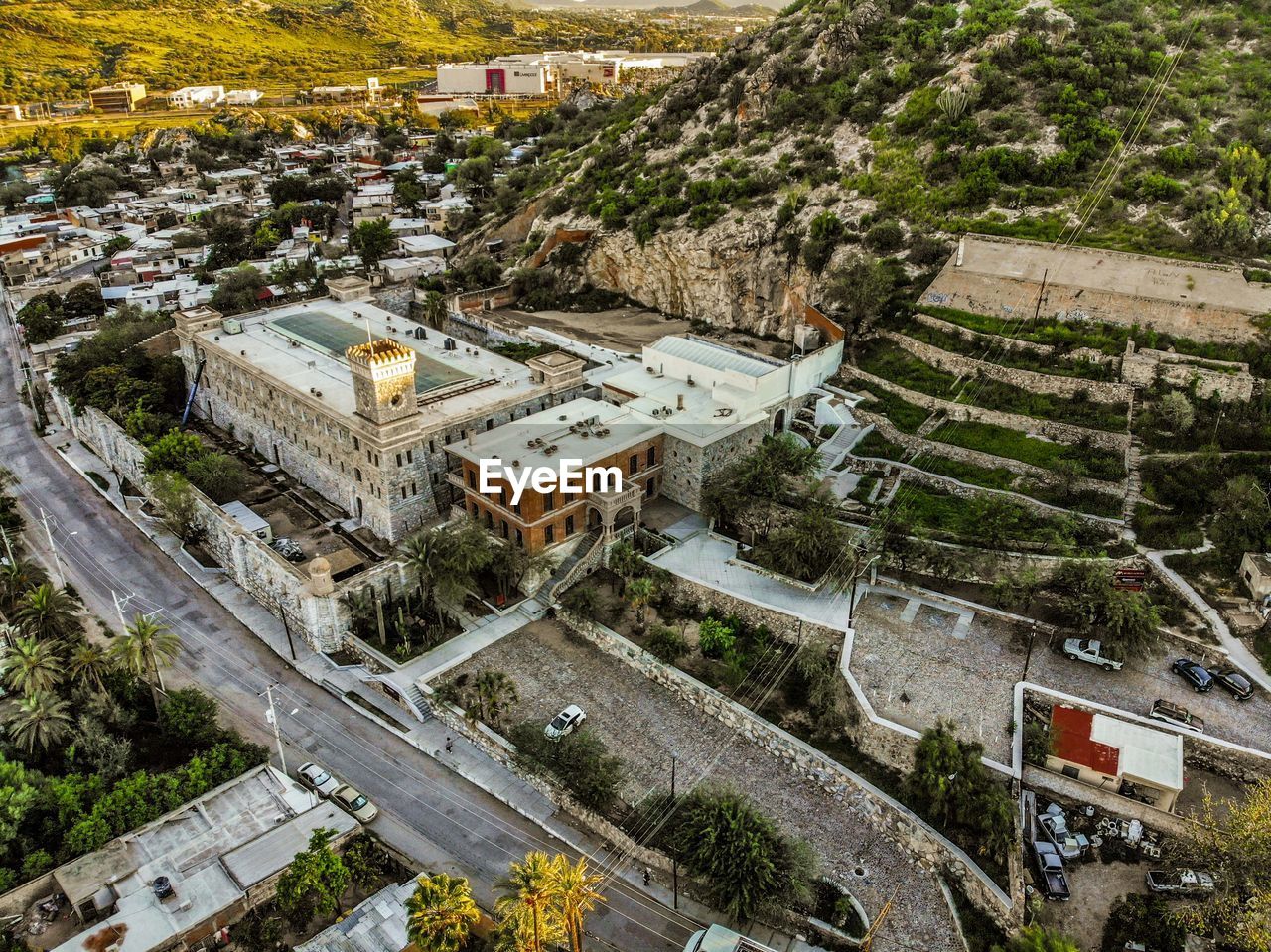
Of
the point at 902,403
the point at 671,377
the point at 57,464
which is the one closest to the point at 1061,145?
the point at 902,403

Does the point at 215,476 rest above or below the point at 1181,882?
above

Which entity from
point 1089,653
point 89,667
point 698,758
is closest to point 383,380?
point 89,667

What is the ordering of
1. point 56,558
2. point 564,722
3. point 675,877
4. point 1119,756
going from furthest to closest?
point 56,558 < point 564,722 < point 1119,756 < point 675,877

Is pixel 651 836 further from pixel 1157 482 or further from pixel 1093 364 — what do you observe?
pixel 1093 364

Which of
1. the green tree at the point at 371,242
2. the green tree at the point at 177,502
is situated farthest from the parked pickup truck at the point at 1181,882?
the green tree at the point at 371,242

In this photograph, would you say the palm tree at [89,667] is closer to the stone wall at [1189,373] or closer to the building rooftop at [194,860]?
the building rooftop at [194,860]

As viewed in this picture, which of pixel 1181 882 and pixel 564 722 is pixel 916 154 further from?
pixel 1181 882
